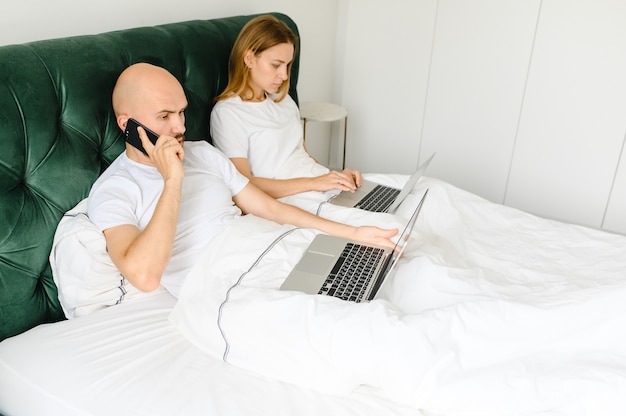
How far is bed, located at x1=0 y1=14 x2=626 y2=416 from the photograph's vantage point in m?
1.24

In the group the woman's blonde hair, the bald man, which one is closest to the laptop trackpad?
the bald man

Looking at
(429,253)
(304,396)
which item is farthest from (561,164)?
(304,396)

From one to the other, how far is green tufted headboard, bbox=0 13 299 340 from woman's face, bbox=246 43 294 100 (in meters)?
0.48

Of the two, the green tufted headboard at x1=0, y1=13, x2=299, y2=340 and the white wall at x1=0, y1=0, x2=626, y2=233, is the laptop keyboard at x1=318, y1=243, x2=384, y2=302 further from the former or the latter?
the white wall at x1=0, y1=0, x2=626, y2=233

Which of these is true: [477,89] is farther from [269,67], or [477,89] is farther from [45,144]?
[45,144]

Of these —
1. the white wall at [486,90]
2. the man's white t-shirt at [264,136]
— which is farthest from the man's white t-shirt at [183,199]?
the white wall at [486,90]

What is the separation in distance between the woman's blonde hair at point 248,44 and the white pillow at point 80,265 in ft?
2.61

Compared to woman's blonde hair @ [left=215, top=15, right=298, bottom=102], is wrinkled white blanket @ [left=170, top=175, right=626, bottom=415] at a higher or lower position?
lower

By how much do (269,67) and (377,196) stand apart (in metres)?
0.60

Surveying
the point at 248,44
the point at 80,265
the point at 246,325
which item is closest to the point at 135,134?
the point at 80,265

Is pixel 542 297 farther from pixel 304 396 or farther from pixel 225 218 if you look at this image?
pixel 225 218

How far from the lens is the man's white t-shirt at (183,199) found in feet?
4.90

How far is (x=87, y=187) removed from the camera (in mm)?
1546

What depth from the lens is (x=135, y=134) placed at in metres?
1.54
